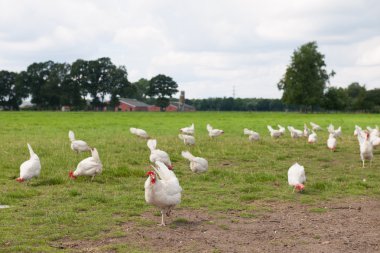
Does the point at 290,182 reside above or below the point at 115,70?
below

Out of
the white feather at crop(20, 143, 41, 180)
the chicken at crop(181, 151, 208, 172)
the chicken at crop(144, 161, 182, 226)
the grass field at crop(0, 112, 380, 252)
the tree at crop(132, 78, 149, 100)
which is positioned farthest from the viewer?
the tree at crop(132, 78, 149, 100)

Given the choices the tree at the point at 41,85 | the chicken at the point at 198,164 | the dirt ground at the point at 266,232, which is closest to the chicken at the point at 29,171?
the chicken at the point at 198,164

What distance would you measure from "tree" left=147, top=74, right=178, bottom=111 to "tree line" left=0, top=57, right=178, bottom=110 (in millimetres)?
9876

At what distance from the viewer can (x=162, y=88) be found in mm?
128375

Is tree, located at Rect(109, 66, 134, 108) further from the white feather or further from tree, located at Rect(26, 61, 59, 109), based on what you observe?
the white feather

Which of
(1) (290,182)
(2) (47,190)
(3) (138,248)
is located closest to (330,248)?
(3) (138,248)

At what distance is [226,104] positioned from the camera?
14850cm

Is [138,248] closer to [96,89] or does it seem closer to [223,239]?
[223,239]

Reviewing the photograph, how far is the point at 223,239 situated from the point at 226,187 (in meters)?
4.92

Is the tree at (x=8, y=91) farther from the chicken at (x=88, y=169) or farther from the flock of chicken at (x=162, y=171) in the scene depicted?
the chicken at (x=88, y=169)

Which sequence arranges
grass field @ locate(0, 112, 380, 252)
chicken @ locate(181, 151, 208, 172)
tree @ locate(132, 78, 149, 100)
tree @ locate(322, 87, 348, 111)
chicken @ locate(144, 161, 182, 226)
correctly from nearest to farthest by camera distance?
grass field @ locate(0, 112, 380, 252), chicken @ locate(144, 161, 182, 226), chicken @ locate(181, 151, 208, 172), tree @ locate(322, 87, 348, 111), tree @ locate(132, 78, 149, 100)

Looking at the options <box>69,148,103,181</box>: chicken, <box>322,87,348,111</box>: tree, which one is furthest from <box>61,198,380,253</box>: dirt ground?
<box>322,87,348,111</box>: tree

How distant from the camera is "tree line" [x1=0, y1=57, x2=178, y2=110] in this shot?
370 feet

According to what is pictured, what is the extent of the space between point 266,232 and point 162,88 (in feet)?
396
